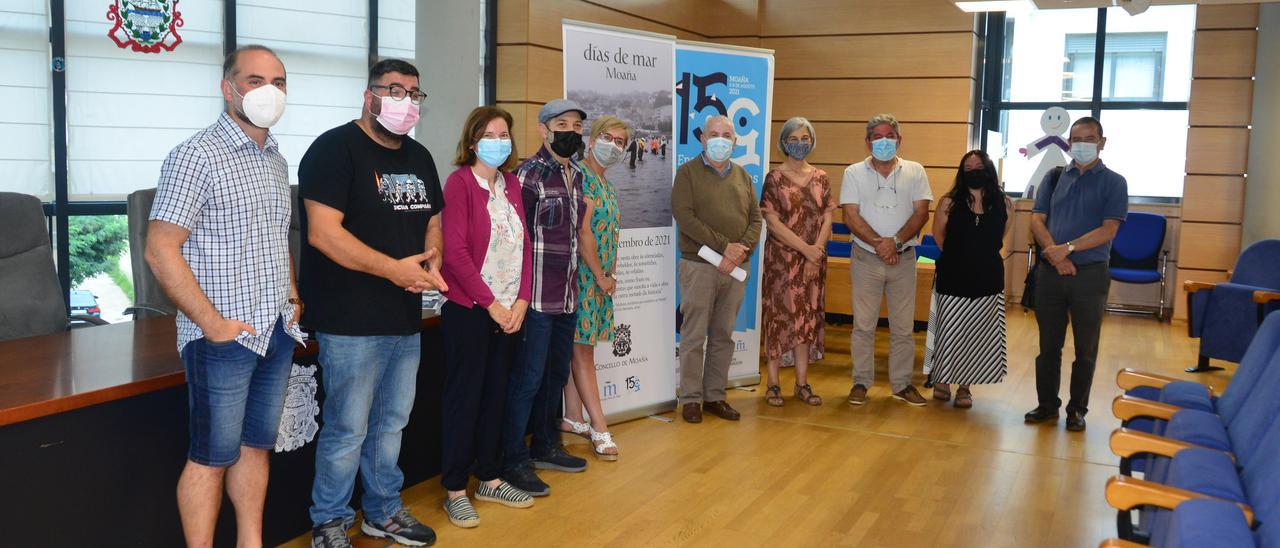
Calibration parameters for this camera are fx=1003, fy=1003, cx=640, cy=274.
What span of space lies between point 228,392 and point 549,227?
1.54 metres

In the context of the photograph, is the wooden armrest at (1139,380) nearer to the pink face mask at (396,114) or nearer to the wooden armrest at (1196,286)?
the pink face mask at (396,114)

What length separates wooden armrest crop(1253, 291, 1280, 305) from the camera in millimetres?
5961

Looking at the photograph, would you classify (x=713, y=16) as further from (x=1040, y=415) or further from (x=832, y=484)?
(x=832, y=484)

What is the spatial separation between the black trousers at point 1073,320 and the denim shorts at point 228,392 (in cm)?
385

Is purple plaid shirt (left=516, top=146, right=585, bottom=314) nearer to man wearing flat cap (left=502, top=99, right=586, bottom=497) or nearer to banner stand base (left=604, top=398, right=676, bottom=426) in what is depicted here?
man wearing flat cap (left=502, top=99, right=586, bottom=497)

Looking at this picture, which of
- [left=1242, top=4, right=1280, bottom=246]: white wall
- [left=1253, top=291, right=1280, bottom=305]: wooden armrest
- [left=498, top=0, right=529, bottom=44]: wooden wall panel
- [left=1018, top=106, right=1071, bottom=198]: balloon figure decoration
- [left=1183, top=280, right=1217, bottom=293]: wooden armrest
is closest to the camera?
[left=1253, top=291, right=1280, bottom=305]: wooden armrest

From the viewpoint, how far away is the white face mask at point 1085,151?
196 inches

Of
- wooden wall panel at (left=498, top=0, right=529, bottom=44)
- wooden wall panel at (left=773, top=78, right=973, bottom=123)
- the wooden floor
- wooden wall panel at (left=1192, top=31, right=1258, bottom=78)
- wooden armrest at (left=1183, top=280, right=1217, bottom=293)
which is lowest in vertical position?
the wooden floor

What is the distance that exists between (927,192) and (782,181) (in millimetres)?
826

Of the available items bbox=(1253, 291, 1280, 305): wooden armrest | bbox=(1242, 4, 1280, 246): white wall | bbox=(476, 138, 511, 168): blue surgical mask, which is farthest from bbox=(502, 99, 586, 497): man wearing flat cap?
bbox=(1242, 4, 1280, 246): white wall

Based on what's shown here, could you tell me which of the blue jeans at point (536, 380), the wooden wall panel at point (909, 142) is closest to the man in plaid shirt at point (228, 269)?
the blue jeans at point (536, 380)

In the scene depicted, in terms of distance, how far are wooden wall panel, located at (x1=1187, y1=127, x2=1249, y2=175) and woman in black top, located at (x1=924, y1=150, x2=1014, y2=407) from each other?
4.57 metres

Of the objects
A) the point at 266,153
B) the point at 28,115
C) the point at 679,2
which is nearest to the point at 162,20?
the point at 28,115

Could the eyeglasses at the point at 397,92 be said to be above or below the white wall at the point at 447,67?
below
